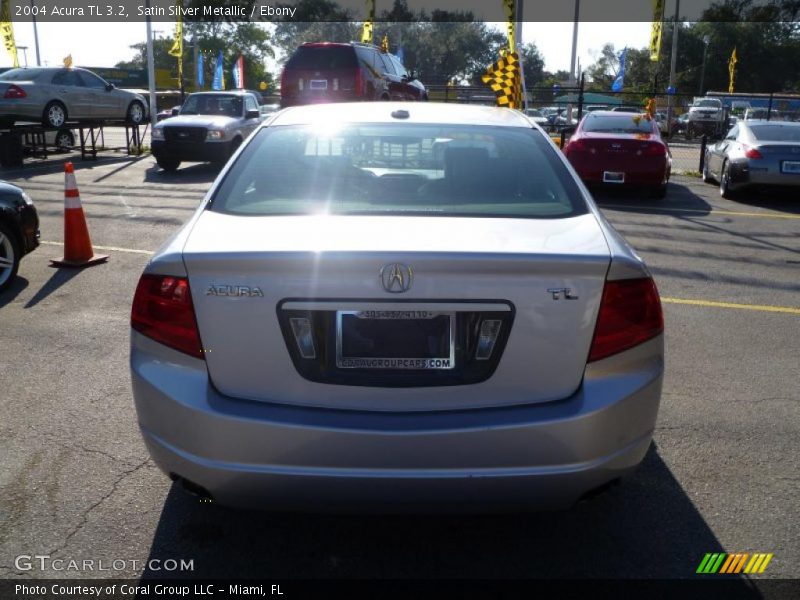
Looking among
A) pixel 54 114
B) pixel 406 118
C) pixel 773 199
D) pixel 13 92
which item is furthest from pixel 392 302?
pixel 54 114

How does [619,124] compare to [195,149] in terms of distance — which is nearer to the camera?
[619,124]

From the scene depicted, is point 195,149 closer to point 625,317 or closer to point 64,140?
→ point 64,140

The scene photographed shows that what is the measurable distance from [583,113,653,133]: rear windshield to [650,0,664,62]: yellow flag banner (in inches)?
400

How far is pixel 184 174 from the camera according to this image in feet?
56.5

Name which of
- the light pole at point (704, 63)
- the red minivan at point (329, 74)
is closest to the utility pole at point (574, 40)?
the red minivan at point (329, 74)

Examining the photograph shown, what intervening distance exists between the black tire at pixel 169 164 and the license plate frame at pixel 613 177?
9.01 meters

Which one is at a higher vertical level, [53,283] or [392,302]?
[392,302]

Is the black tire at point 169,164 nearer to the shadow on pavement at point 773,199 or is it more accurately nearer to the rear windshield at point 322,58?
the rear windshield at point 322,58

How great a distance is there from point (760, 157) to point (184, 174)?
11202 millimetres

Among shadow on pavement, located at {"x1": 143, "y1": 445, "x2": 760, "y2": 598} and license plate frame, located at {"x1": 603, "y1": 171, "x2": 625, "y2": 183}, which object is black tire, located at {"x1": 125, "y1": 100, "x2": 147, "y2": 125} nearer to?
license plate frame, located at {"x1": 603, "y1": 171, "x2": 625, "y2": 183}

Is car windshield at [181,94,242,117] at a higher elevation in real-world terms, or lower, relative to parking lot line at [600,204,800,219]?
higher

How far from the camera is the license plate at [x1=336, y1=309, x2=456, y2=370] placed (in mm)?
2564

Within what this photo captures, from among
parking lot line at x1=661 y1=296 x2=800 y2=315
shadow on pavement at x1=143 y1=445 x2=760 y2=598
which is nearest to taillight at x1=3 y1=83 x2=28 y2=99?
parking lot line at x1=661 y1=296 x2=800 y2=315

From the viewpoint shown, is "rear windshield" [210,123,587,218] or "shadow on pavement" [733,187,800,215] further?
"shadow on pavement" [733,187,800,215]
